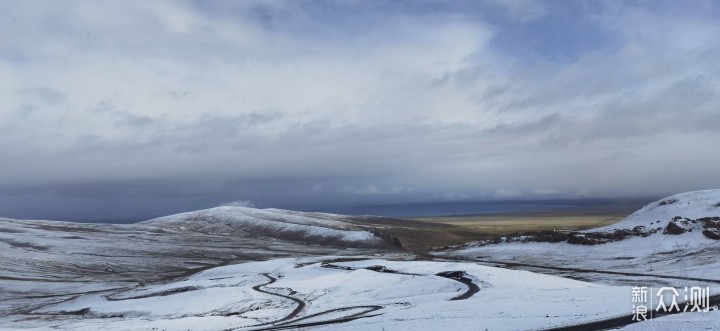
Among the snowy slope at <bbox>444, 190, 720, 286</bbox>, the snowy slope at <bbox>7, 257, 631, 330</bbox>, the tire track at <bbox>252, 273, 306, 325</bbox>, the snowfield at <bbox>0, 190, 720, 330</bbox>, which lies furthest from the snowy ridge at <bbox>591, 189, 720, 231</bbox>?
the tire track at <bbox>252, 273, 306, 325</bbox>

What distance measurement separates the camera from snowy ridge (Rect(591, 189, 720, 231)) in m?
129

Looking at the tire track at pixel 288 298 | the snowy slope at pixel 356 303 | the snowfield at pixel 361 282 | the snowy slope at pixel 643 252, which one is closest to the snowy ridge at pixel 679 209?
the snowy slope at pixel 643 252

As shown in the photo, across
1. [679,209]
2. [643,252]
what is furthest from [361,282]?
[679,209]

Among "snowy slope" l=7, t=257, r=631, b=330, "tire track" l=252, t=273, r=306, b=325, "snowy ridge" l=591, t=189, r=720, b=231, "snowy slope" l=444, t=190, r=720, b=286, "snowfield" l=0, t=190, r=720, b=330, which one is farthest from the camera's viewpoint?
"snowy ridge" l=591, t=189, r=720, b=231

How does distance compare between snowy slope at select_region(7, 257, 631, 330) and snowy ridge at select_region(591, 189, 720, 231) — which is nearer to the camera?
snowy slope at select_region(7, 257, 631, 330)

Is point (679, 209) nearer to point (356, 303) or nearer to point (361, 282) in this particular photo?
point (361, 282)

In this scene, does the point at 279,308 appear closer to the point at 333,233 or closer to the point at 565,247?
the point at 565,247

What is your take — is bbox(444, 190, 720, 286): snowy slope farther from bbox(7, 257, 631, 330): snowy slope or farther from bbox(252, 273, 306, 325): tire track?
bbox(252, 273, 306, 325): tire track

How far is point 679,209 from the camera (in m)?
135

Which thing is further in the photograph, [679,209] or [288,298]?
[679,209]

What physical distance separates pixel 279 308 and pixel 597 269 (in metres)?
60.5

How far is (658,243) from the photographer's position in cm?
10944

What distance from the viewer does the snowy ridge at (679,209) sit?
129 meters

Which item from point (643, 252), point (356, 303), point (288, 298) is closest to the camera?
point (356, 303)
